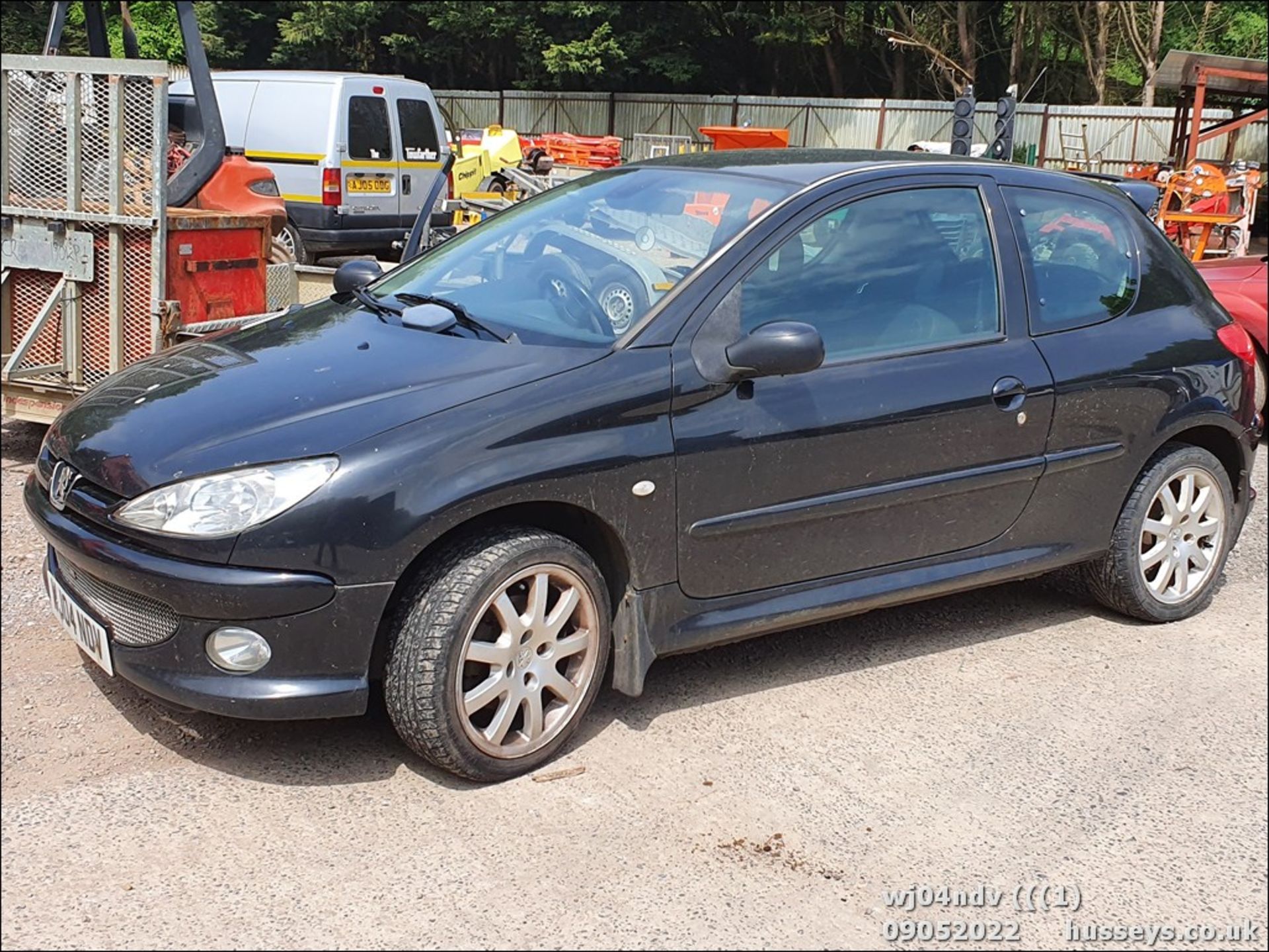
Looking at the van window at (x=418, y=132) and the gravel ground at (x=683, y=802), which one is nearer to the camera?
the gravel ground at (x=683, y=802)

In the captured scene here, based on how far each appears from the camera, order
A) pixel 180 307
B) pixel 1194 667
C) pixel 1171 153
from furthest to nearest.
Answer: pixel 1171 153 < pixel 180 307 < pixel 1194 667

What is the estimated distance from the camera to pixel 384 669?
3.54m

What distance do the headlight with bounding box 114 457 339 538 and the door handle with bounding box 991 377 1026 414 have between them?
2209mm

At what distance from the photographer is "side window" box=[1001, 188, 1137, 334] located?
4656 millimetres

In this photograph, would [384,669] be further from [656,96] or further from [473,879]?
[656,96]

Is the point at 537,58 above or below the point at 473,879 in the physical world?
above

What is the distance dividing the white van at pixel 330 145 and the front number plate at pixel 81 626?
10.1 meters

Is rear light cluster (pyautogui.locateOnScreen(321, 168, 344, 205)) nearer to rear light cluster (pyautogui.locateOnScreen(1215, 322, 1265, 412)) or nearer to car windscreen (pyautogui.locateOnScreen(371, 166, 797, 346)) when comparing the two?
car windscreen (pyautogui.locateOnScreen(371, 166, 797, 346))

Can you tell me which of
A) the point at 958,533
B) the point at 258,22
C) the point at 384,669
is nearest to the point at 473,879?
the point at 384,669

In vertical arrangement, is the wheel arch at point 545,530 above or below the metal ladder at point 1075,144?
below

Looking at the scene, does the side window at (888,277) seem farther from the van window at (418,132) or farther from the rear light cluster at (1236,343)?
the van window at (418,132)

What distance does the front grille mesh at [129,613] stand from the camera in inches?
135

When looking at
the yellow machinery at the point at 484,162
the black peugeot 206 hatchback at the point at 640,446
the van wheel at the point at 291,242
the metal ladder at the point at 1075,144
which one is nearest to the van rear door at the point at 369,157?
the yellow machinery at the point at 484,162

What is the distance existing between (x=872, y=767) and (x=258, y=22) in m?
40.3
